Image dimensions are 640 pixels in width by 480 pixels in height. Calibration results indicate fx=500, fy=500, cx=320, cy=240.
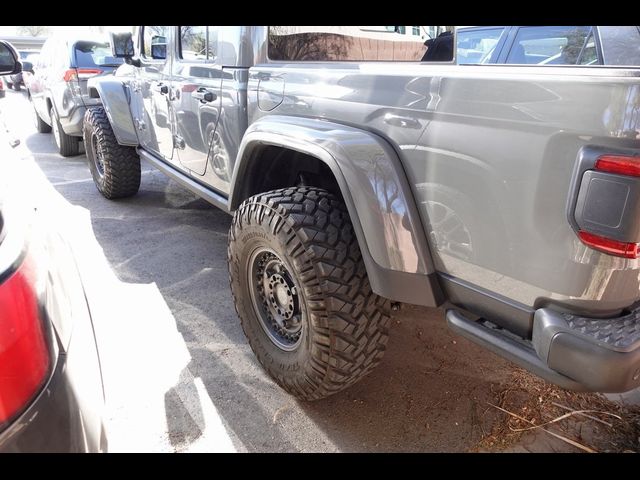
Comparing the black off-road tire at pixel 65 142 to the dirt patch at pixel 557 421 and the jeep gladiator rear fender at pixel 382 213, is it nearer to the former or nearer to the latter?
the jeep gladiator rear fender at pixel 382 213

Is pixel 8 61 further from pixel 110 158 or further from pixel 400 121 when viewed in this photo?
pixel 400 121

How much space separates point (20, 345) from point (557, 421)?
2100mm

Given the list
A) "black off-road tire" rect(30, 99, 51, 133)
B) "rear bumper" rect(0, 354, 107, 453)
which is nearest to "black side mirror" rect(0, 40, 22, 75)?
"rear bumper" rect(0, 354, 107, 453)

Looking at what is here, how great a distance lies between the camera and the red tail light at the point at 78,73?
626 cm

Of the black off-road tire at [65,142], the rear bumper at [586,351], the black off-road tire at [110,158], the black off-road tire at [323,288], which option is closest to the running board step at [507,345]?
the rear bumper at [586,351]

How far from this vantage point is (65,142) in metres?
7.02

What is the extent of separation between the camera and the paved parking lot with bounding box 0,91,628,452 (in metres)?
2.11

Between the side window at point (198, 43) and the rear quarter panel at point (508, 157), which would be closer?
the rear quarter panel at point (508, 157)

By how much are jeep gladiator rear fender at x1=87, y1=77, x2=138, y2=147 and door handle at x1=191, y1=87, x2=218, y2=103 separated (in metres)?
1.62

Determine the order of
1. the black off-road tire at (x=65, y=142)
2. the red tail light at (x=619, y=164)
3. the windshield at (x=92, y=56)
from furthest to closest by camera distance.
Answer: the black off-road tire at (x=65, y=142) → the windshield at (x=92, y=56) → the red tail light at (x=619, y=164)

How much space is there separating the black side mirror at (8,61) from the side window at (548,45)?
2872 millimetres

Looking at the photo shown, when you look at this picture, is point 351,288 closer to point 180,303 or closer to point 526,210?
point 526,210

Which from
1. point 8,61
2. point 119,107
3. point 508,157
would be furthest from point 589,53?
point 119,107

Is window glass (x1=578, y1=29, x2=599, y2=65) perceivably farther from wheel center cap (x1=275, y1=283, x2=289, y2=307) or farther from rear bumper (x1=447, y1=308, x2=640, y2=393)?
wheel center cap (x1=275, y1=283, x2=289, y2=307)
